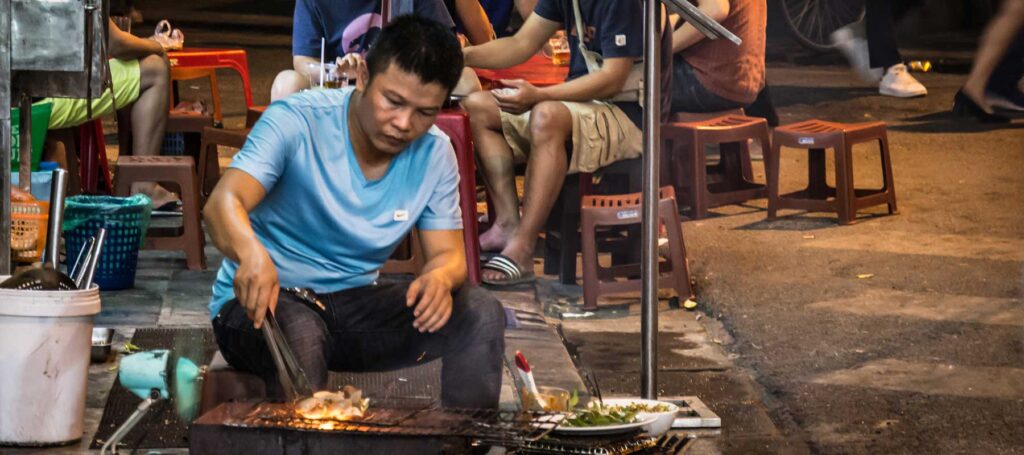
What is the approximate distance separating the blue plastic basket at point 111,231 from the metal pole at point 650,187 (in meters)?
2.62

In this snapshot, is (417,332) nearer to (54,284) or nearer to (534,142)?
(54,284)

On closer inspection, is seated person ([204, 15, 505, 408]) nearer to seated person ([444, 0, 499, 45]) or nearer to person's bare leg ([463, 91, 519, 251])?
person's bare leg ([463, 91, 519, 251])

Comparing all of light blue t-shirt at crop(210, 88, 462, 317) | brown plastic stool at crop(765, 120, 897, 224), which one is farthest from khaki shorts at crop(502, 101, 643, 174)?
light blue t-shirt at crop(210, 88, 462, 317)

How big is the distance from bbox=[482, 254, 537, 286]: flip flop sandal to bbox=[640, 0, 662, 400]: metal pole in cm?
197

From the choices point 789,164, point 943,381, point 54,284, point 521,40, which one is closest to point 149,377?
point 54,284

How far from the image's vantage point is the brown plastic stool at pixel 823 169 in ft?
26.3

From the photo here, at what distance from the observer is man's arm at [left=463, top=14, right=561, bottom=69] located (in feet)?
24.2

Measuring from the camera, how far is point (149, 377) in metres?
4.13

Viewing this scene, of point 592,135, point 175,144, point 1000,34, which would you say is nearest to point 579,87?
point 592,135

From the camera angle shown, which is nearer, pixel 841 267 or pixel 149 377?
pixel 149 377

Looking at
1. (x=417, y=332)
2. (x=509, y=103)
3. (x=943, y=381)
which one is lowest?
(x=943, y=381)

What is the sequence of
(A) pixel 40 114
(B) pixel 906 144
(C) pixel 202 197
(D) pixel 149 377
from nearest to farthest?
(D) pixel 149 377 → (A) pixel 40 114 → (C) pixel 202 197 → (B) pixel 906 144

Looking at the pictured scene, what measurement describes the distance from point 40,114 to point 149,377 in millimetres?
3055

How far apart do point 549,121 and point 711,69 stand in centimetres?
199
